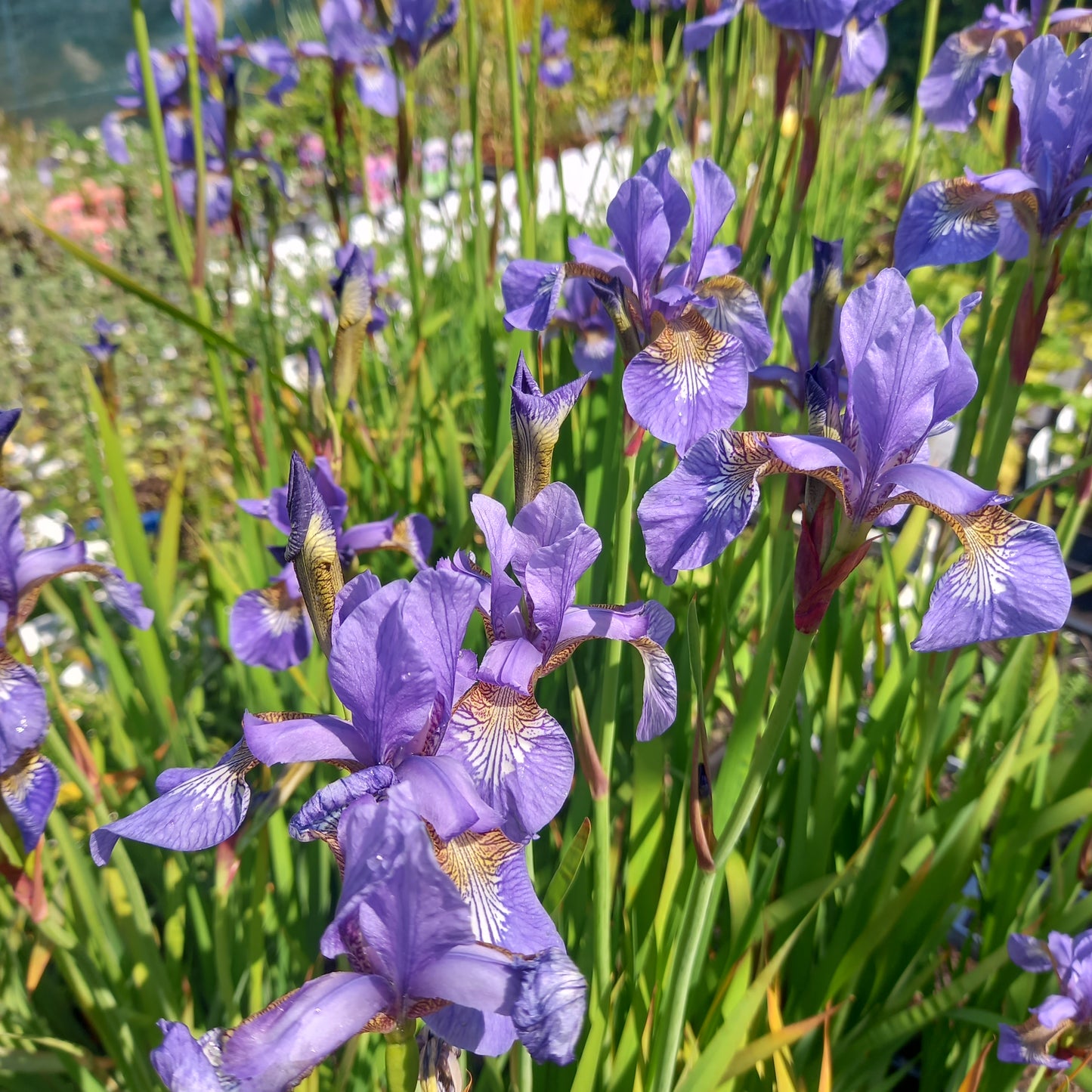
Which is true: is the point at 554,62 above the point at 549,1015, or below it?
above

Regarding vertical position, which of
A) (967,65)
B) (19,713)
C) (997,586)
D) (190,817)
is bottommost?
(19,713)

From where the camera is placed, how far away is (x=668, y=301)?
1.04 meters

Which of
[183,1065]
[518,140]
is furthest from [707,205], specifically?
[183,1065]

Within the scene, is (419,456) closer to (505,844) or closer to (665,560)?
(665,560)

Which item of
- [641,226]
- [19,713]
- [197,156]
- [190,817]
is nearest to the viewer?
[190,817]

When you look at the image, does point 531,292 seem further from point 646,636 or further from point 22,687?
point 22,687

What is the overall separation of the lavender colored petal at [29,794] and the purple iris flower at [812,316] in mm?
Answer: 1065

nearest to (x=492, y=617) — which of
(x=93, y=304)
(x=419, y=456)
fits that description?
(x=419, y=456)

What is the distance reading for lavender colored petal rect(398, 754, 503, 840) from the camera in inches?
23.3

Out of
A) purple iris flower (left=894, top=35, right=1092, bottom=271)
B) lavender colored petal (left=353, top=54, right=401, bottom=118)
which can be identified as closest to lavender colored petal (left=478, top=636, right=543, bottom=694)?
purple iris flower (left=894, top=35, right=1092, bottom=271)

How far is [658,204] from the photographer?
105 centimetres

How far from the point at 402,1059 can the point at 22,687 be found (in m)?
0.65

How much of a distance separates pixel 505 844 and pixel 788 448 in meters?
0.41

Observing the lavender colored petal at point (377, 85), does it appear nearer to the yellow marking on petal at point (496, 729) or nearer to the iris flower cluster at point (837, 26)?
the iris flower cluster at point (837, 26)
